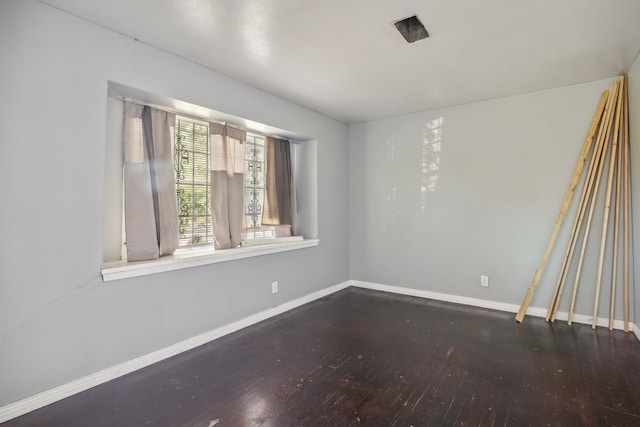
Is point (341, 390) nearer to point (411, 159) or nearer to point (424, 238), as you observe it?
point (424, 238)

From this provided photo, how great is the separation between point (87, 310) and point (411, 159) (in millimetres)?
3793

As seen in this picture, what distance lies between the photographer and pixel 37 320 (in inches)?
73.3

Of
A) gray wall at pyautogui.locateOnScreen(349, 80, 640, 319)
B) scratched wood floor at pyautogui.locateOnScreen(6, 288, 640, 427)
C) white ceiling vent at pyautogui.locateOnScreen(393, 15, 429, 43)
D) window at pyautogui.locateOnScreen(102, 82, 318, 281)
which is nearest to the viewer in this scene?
scratched wood floor at pyautogui.locateOnScreen(6, 288, 640, 427)

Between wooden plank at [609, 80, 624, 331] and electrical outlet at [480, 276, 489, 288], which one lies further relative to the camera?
electrical outlet at [480, 276, 489, 288]

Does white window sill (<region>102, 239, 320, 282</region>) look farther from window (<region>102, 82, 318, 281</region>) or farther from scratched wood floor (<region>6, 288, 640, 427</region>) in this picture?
scratched wood floor (<region>6, 288, 640, 427</region>)

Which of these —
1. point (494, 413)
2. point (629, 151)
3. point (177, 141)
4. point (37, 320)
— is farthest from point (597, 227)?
point (37, 320)

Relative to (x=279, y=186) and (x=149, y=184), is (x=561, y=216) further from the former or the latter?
(x=149, y=184)

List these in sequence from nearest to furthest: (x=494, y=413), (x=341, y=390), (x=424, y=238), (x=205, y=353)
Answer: (x=494, y=413) < (x=341, y=390) < (x=205, y=353) < (x=424, y=238)

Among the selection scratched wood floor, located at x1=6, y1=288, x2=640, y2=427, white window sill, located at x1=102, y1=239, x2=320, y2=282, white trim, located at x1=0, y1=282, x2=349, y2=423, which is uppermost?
white window sill, located at x1=102, y1=239, x2=320, y2=282

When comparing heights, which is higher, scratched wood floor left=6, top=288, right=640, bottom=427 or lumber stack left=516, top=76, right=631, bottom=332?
lumber stack left=516, top=76, right=631, bottom=332

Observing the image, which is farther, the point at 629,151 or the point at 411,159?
the point at 411,159

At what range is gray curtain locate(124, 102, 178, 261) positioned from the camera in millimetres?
2410

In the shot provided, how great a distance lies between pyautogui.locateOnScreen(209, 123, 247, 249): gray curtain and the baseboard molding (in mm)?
2253

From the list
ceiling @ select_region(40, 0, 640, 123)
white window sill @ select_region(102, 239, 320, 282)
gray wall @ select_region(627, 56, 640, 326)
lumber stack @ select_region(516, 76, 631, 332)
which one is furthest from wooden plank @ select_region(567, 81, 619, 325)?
white window sill @ select_region(102, 239, 320, 282)
